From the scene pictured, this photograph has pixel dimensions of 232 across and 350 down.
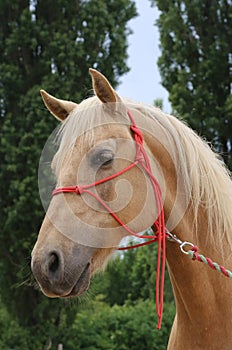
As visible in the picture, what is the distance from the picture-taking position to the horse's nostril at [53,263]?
2.19 metres

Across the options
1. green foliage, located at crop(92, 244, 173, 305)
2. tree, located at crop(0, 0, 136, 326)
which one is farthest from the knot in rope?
green foliage, located at crop(92, 244, 173, 305)

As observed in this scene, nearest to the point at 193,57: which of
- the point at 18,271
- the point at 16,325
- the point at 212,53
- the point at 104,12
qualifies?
the point at 212,53

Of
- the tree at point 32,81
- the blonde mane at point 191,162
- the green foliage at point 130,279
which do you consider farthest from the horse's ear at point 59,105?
the green foliage at point 130,279

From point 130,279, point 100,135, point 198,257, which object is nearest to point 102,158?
point 100,135

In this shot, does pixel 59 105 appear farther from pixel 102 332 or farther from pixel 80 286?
pixel 102 332

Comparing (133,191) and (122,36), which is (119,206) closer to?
(133,191)

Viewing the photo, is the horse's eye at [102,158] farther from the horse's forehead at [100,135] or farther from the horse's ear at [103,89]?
the horse's ear at [103,89]

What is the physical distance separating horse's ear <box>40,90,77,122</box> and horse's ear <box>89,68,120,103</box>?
26 cm

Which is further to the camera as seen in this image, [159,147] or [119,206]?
[159,147]

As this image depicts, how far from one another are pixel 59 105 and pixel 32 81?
581 cm

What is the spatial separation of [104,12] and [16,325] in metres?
4.86

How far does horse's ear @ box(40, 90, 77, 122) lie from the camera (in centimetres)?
274

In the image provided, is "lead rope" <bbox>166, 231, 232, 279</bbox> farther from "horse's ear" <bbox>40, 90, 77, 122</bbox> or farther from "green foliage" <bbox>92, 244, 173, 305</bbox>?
"green foliage" <bbox>92, 244, 173, 305</bbox>

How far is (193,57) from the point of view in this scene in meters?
8.89
